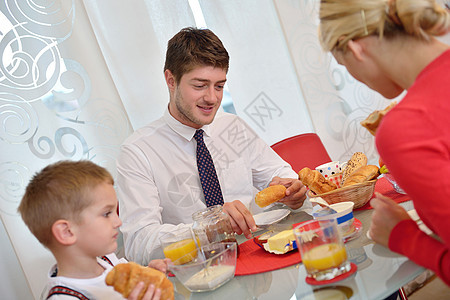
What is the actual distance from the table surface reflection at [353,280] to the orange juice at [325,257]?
41 mm

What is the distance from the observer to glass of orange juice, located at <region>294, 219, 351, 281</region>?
3.22 ft

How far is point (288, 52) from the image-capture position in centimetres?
315

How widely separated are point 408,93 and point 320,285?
0.45m

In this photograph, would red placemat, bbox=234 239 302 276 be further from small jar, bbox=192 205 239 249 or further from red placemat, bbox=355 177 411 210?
red placemat, bbox=355 177 411 210

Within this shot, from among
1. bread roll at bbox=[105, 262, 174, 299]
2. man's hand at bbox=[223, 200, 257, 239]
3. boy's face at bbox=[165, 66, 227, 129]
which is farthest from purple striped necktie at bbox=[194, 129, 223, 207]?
bread roll at bbox=[105, 262, 174, 299]

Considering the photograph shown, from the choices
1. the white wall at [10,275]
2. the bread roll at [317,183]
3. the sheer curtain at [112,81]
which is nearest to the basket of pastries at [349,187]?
the bread roll at [317,183]

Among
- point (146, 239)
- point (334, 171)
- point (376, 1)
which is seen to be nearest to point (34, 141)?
point (146, 239)

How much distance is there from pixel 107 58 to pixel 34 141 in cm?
63

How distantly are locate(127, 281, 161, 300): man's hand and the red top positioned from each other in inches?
23.5

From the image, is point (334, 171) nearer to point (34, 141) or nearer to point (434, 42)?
point (434, 42)

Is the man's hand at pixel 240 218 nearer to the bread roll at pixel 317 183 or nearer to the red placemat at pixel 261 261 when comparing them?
the red placemat at pixel 261 261

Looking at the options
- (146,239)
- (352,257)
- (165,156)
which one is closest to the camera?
(352,257)

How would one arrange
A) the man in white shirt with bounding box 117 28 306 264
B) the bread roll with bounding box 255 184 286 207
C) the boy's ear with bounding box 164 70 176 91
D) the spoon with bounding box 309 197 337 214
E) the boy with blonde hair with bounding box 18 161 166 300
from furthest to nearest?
the boy's ear with bounding box 164 70 176 91 → the man in white shirt with bounding box 117 28 306 264 → the bread roll with bounding box 255 184 286 207 → the spoon with bounding box 309 197 337 214 → the boy with blonde hair with bounding box 18 161 166 300

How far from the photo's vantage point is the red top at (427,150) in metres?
0.80
